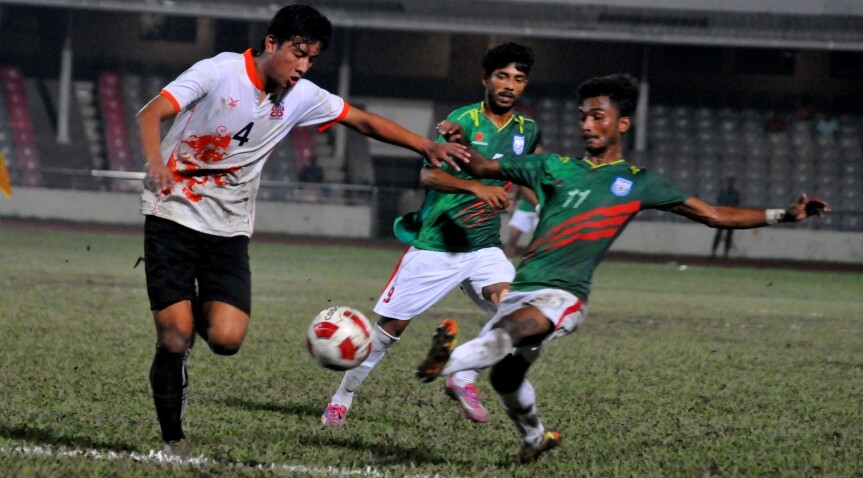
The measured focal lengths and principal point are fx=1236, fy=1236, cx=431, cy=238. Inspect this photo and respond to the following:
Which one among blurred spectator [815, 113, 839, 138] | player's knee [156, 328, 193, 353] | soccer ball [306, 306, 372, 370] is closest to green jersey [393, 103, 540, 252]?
soccer ball [306, 306, 372, 370]

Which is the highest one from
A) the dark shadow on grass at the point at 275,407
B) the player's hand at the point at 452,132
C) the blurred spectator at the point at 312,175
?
the player's hand at the point at 452,132

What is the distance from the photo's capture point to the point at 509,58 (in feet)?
→ 22.8

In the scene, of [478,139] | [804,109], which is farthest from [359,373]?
[804,109]

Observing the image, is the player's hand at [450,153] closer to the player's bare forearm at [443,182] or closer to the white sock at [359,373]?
the player's bare forearm at [443,182]

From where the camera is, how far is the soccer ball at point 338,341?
17.1 feet

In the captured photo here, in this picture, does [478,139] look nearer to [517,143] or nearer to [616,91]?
[517,143]

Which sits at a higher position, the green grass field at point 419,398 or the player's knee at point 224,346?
the player's knee at point 224,346

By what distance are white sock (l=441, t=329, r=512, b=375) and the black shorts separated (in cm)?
115

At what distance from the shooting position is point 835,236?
2955 centimetres

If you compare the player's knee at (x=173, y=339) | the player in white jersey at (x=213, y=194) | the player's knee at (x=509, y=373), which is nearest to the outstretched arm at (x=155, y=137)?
the player in white jersey at (x=213, y=194)

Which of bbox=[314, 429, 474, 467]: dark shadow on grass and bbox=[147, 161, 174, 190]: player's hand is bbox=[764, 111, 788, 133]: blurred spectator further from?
bbox=[147, 161, 174, 190]: player's hand

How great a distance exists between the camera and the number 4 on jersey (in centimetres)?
544

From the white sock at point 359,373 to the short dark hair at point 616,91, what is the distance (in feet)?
5.99

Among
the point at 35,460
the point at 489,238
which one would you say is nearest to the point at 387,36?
the point at 489,238
